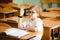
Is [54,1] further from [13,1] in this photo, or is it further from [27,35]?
[27,35]

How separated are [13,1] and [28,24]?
5.92 metres

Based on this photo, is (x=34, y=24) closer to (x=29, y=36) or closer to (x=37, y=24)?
(x=37, y=24)

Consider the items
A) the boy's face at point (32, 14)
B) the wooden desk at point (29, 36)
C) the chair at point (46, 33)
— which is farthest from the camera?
the chair at point (46, 33)

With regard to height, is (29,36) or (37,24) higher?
(37,24)

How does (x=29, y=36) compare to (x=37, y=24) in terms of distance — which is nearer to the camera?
(x=29, y=36)

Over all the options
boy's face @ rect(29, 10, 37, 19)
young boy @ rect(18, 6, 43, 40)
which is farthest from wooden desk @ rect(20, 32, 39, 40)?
boy's face @ rect(29, 10, 37, 19)

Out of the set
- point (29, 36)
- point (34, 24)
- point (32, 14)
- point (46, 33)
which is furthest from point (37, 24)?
point (46, 33)

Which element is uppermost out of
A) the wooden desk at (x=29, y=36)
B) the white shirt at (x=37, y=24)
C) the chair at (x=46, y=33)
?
the white shirt at (x=37, y=24)

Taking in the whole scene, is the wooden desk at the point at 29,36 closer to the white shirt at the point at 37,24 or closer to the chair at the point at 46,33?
the white shirt at the point at 37,24

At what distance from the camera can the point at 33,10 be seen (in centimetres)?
344

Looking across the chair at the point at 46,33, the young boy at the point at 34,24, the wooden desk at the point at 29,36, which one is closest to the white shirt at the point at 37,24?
the young boy at the point at 34,24

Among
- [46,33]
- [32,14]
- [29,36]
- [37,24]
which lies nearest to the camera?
[29,36]

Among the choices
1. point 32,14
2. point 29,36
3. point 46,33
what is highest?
point 32,14

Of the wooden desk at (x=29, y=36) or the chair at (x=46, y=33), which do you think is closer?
the wooden desk at (x=29, y=36)
